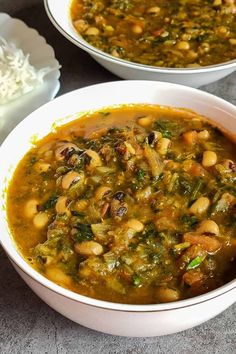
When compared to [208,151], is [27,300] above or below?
below

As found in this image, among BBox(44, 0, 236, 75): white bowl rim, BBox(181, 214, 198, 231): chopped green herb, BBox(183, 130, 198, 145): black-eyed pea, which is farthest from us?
BBox(44, 0, 236, 75): white bowl rim

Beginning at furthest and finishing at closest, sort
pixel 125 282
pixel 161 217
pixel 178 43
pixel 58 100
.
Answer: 1. pixel 178 43
2. pixel 58 100
3. pixel 161 217
4. pixel 125 282

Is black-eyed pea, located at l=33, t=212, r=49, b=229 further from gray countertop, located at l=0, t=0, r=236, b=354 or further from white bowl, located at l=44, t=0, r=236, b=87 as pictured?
white bowl, located at l=44, t=0, r=236, b=87

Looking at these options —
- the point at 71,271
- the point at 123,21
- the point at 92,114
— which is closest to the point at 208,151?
the point at 92,114

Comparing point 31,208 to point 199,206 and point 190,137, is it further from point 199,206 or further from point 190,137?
point 190,137

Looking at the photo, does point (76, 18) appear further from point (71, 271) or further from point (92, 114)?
point (71, 271)

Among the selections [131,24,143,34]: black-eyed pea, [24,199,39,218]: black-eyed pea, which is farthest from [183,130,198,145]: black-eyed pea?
[131,24,143,34]: black-eyed pea
